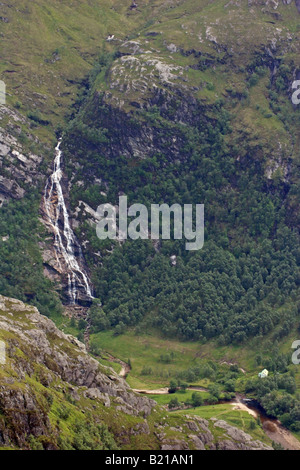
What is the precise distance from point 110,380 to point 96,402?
19056 millimetres

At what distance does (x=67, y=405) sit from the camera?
153250 mm

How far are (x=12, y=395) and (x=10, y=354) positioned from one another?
86.2 ft

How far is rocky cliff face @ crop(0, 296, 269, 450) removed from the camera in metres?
129

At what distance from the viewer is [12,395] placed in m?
127

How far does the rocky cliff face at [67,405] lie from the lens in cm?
12912

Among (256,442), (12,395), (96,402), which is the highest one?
(12,395)

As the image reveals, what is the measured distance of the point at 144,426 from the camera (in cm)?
16625
